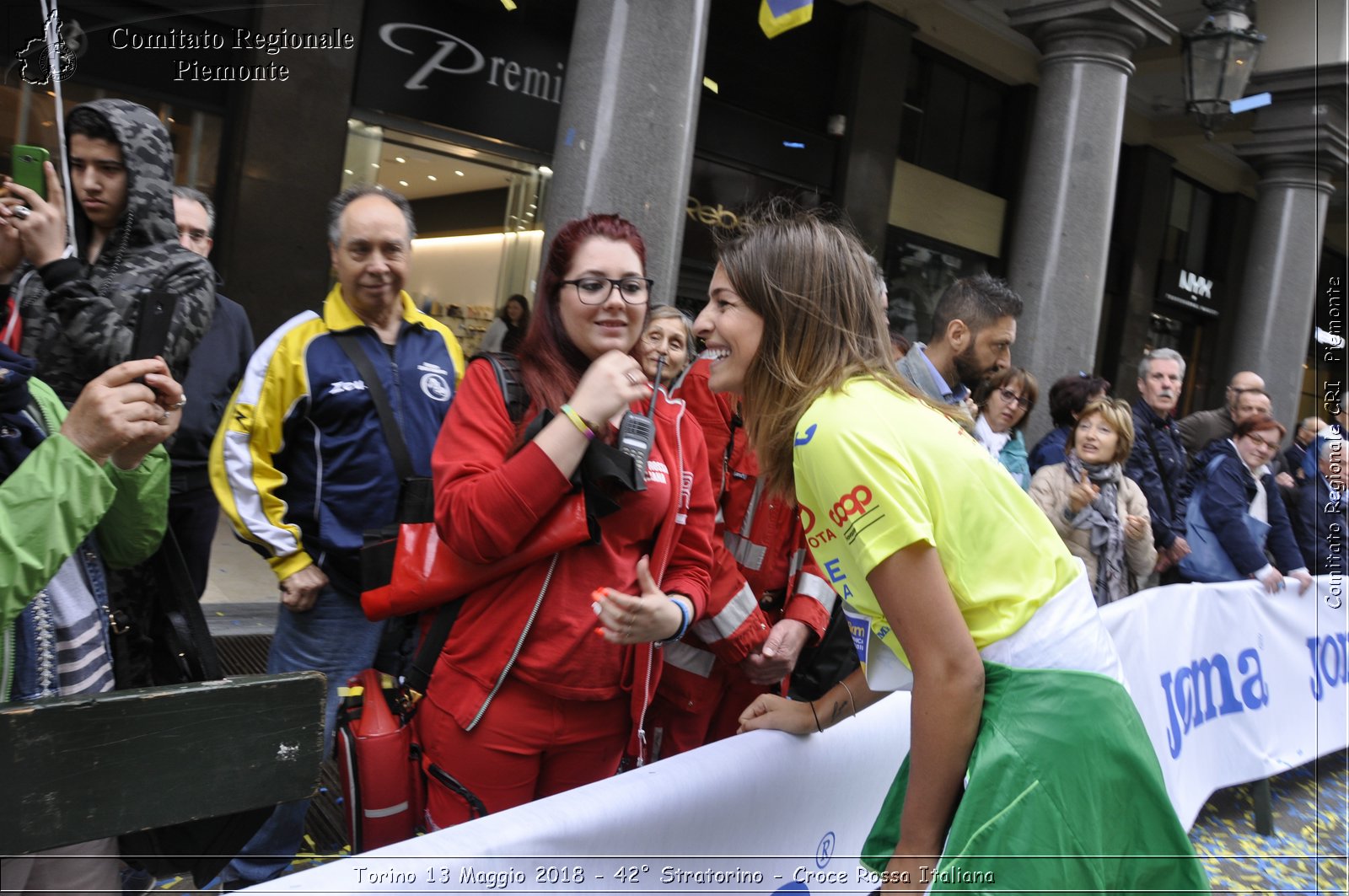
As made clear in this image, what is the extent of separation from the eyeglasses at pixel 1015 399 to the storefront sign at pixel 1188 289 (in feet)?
40.3

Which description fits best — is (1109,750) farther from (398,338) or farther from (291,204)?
(291,204)

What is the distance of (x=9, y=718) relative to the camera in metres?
1.38

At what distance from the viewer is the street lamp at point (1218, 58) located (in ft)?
25.2

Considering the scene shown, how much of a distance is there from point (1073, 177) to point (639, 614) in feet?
25.7

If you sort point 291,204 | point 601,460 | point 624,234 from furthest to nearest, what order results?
point 291,204
point 624,234
point 601,460

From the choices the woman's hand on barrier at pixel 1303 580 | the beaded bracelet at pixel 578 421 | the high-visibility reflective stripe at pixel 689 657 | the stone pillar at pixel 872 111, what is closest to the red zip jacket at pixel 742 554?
Answer: the high-visibility reflective stripe at pixel 689 657

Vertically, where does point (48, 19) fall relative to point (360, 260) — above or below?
above

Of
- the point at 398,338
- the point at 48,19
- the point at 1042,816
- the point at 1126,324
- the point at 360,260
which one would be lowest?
the point at 1042,816

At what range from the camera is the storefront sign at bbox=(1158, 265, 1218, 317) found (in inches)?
644

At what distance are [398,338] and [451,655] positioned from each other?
134 centimetres

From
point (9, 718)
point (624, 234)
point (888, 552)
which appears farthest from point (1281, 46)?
point (9, 718)

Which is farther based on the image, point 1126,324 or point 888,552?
point 1126,324

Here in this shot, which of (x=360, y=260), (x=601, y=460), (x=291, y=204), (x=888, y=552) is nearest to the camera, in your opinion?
(x=888, y=552)

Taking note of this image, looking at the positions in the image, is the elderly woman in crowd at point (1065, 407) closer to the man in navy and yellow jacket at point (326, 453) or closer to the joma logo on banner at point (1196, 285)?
the man in navy and yellow jacket at point (326, 453)
